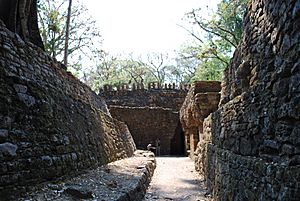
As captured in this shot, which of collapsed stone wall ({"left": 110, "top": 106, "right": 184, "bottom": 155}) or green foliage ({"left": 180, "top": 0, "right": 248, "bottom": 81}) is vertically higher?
green foliage ({"left": 180, "top": 0, "right": 248, "bottom": 81})

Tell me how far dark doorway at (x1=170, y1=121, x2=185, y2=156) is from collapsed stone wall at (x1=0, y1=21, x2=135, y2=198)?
44.5 ft

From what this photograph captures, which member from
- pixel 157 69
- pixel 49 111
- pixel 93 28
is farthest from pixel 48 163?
pixel 157 69

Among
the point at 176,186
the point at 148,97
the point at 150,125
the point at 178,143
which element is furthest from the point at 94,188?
the point at 148,97

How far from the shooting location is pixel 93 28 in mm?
20562

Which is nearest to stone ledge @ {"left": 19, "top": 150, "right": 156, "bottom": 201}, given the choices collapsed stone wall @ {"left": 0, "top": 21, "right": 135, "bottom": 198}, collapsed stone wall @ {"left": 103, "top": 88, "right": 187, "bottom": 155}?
collapsed stone wall @ {"left": 0, "top": 21, "right": 135, "bottom": 198}

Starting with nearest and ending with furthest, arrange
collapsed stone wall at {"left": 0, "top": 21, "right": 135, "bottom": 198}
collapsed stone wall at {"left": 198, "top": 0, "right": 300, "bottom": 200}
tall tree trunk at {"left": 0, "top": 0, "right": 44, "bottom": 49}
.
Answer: collapsed stone wall at {"left": 198, "top": 0, "right": 300, "bottom": 200}
collapsed stone wall at {"left": 0, "top": 21, "right": 135, "bottom": 198}
tall tree trunk at {"left": 0, "top": 0, "right": 44, "bottom": 49}

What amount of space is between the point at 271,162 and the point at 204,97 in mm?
6981

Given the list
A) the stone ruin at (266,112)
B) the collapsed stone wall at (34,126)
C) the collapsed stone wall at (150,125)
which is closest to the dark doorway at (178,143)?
the collapsed stone wall at (150,125)

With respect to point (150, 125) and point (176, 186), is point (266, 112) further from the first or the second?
point (150, 125)

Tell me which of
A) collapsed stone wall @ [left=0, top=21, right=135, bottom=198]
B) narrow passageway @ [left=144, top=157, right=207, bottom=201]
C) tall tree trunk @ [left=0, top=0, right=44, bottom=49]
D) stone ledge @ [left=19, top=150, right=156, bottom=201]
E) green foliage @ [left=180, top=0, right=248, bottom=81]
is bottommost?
narrow passageway @ [left=144, top=157, right=207, bottom=201]

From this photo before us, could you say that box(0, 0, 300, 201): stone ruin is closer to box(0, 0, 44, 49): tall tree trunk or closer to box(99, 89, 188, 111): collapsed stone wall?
box(0, 0, 44, 49): tall tree trunk

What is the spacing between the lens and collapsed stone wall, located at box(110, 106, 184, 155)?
64.3ft

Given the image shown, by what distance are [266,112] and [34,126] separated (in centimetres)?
310

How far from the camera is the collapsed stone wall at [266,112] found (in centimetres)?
241
